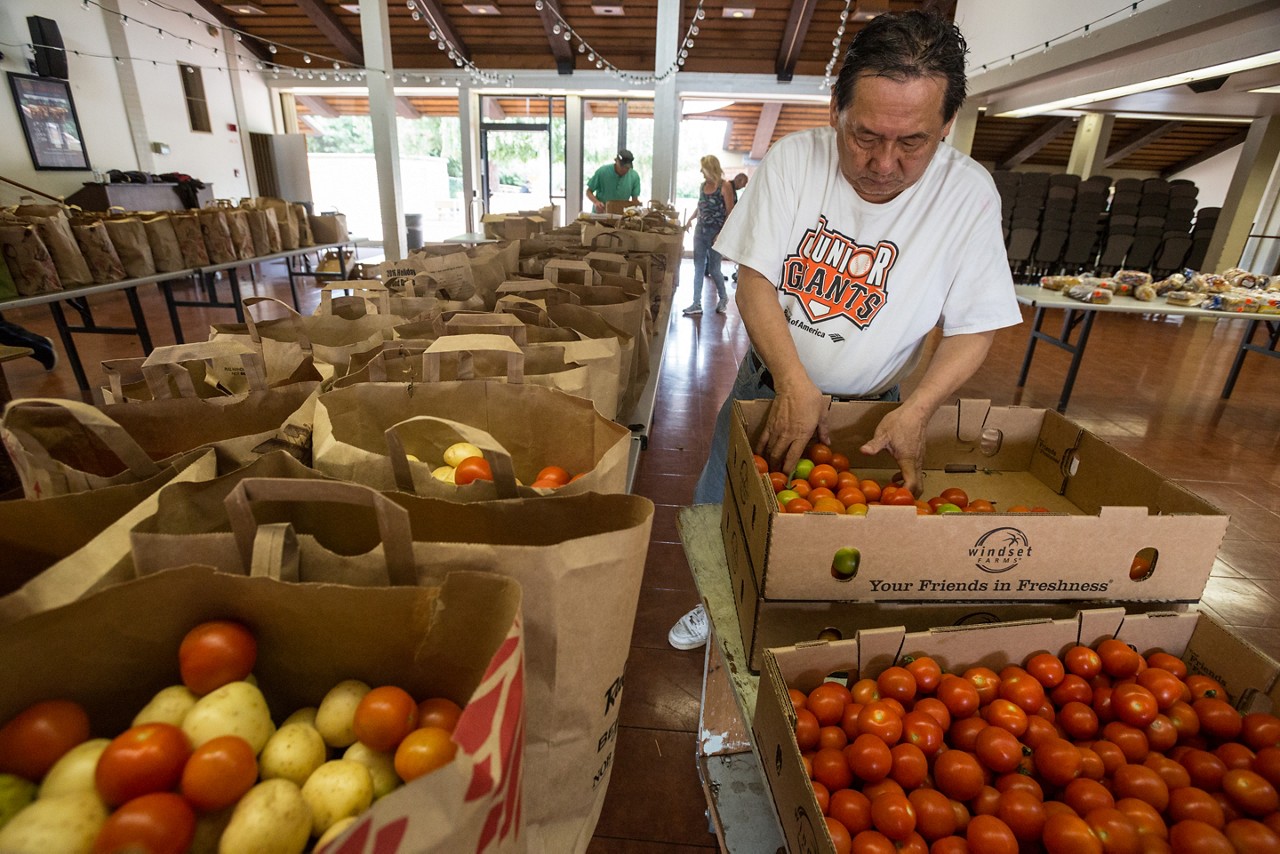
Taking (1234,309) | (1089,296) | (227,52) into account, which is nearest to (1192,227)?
(1234,309)

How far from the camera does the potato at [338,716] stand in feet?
2.05

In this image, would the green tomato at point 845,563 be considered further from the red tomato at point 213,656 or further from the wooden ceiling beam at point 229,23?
the wooden ceiling beam at point 229,23

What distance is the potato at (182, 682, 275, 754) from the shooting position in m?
0.57

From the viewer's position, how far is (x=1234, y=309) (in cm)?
412

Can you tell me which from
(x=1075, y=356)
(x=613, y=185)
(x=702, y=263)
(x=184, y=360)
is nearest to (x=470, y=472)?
(x=184, y=360)

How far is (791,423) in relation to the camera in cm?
125

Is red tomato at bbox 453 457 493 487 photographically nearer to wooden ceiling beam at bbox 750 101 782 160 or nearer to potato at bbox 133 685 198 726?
potato at bbox 133 685 198 726

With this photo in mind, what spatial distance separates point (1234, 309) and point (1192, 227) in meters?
6.53

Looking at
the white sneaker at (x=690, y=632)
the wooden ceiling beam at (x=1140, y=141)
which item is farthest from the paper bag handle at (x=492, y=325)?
the wooden ceiling beam at (x=1140, y=141)

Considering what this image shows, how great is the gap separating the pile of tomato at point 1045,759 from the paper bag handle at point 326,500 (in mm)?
516

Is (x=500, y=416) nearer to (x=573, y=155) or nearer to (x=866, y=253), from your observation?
(x=866, y=253)

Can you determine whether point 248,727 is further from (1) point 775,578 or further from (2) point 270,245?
(2) point 270,245

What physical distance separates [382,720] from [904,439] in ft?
3.34

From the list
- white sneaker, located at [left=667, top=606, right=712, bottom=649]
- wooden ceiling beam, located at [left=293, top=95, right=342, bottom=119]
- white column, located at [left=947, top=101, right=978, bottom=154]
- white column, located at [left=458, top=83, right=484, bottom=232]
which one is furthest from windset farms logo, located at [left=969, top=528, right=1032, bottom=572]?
wooden ceiling beam, located at [left=293, top=95, right=342, bottom=119]
